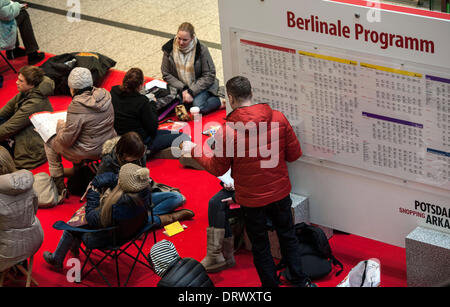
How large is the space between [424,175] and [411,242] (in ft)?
1.64

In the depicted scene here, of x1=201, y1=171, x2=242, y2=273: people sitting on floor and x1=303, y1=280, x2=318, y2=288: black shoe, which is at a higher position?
x1=201, y1=171, x2=242, y2=273: people sitting on floor

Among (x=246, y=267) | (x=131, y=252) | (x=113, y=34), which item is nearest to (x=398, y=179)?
(x=246, y=267)

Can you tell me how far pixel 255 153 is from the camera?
4828 mm

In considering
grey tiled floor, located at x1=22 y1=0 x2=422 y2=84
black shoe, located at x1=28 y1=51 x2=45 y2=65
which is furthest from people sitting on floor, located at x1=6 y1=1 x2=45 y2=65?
grey tiled floor, located at x1=22 y1=0 x2=422 y2=84

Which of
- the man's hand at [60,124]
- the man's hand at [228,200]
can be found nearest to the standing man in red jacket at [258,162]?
the man's hand at [228,200]

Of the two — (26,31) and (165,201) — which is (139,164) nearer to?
(165,201)

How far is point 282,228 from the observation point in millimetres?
5121

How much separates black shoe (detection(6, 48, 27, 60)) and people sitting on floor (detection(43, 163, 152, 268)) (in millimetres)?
5240

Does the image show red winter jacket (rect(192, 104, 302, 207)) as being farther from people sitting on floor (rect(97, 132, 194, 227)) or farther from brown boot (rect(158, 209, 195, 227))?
brown boot (rect(158, 209, 195, 227))

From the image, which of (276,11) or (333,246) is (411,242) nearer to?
(333,246)

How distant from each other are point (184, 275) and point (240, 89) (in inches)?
51.6

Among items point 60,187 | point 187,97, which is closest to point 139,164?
point 60,187

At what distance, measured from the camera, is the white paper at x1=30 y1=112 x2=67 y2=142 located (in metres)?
6.72

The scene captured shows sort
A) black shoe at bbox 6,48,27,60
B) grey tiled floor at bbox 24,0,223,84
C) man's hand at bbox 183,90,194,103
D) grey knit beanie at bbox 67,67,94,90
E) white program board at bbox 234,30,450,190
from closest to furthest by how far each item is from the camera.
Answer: white program board at bbox 234,30,450,190, grey knit beanie at bbox 67,67,94,90, man's hand at bbox 183,90,194,103, grey tiled floor at bbox 24,0,223,84, black shoe at bbox 6,48,27,60
